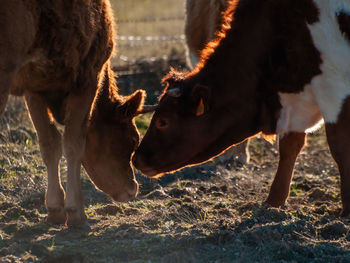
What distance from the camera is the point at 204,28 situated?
8.88m

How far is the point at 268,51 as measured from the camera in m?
5.91

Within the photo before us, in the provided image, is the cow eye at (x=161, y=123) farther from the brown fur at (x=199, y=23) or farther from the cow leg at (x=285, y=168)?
the brown fur at (x=199, y=23)

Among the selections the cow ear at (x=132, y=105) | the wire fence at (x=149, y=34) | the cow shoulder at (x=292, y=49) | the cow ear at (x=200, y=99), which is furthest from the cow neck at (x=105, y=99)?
the wire fence at (x=149, y=34)

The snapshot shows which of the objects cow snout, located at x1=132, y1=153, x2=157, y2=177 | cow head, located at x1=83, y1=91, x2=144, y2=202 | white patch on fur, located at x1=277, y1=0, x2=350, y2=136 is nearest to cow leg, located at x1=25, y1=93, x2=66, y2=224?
cow head, located at x1=83, y1=91, x2=144, y2=202

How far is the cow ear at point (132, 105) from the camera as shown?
6.22 meters

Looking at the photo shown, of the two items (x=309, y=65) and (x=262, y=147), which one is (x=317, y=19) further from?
(x=262, y=147)

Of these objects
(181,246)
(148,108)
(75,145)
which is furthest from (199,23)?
(181,246)

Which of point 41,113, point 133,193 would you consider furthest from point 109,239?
point 41,113

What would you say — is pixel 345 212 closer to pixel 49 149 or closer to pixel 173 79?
pixel 173 79

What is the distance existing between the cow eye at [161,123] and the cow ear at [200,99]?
291 mm

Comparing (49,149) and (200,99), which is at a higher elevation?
(200,99)

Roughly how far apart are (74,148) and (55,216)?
0.63 m

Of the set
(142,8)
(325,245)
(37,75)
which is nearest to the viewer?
(325,245)

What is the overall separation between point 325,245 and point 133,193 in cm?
200
